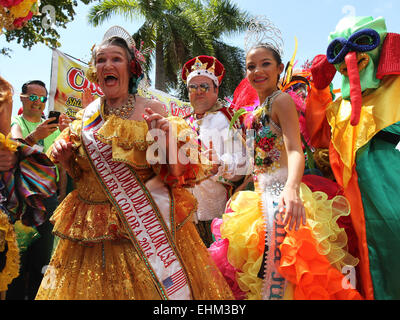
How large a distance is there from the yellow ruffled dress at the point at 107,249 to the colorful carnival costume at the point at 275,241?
1.09ft

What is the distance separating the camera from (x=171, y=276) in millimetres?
1867

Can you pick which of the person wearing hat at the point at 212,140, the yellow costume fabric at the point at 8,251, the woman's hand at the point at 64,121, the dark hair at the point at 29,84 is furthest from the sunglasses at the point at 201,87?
the yellow costume fabric at the point at 8,251

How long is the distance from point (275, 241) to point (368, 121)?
3.14ft

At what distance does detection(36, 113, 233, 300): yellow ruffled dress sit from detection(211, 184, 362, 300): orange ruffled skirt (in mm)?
328

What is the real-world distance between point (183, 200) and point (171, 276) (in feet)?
1.44

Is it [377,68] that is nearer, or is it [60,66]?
[377,68]

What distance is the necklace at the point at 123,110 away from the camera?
208cm

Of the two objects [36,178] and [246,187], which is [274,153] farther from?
[36,178]

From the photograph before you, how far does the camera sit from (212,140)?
339cm

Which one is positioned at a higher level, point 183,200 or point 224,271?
point 183,200

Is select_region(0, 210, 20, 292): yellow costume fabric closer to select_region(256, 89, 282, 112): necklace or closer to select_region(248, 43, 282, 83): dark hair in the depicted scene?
select_region(256, 89, 282, 112): necklace

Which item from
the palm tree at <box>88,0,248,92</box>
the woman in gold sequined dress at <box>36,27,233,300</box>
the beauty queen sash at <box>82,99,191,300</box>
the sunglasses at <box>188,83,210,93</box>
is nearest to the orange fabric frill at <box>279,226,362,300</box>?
the woman in gold sequined dress at <box>36,27,233,300</box>

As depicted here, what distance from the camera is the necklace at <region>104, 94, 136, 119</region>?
208 centimetres
